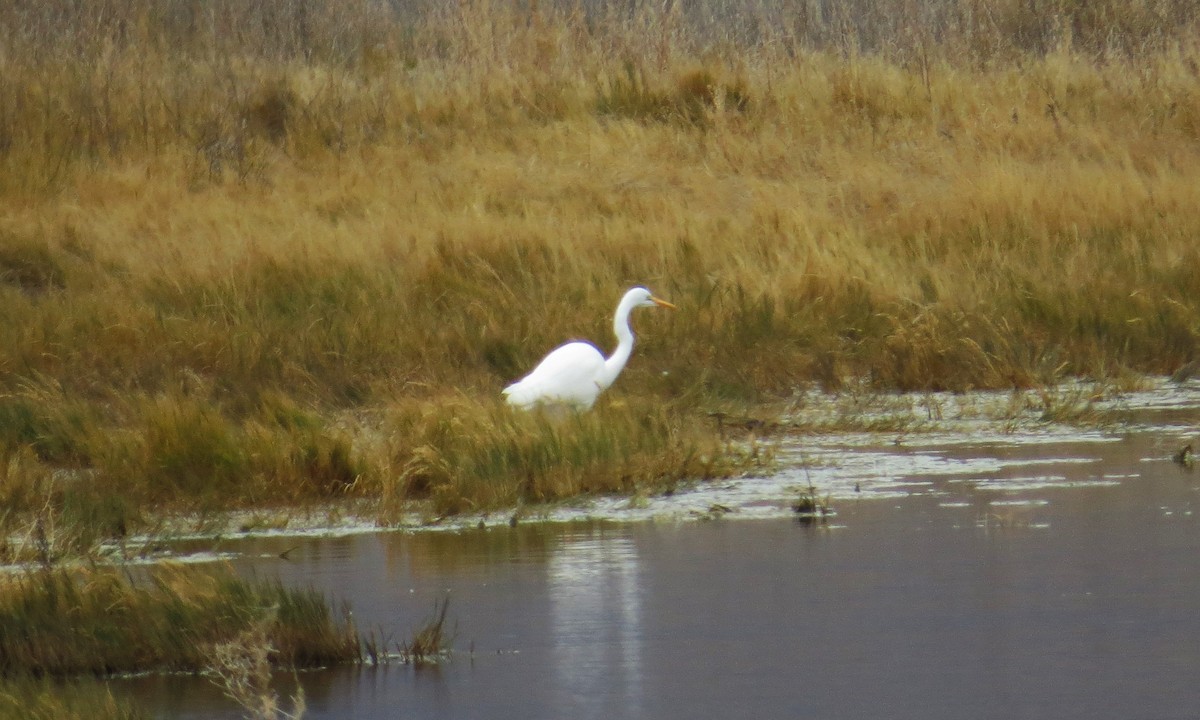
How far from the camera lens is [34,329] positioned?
413 inches

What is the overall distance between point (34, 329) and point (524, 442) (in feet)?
12.9

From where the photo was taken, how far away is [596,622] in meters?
5.81

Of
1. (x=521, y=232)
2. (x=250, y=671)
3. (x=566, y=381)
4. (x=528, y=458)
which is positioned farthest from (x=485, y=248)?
(x=250, y=671)

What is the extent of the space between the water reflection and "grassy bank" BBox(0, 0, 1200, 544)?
0.97 meters

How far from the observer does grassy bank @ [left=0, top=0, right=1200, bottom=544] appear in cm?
809

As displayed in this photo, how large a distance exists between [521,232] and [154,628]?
6.98m

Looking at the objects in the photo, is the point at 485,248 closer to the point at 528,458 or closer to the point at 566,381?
the point at 566,381

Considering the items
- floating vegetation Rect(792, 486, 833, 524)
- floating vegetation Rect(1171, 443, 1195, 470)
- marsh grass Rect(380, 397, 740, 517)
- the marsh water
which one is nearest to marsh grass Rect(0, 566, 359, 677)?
the marsh water

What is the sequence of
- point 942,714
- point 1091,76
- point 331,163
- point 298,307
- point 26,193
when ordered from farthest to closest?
point 1091,76 → point 331,163 → point 26,193 → point 298,307 → point 942,714

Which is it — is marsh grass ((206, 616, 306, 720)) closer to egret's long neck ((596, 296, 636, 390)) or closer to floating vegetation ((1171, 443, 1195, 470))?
egret's long neck ((596, 296, 636, 390))

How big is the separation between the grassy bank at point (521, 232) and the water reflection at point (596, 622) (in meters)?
0.97

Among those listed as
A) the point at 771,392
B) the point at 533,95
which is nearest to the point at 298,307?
the point at 771,392

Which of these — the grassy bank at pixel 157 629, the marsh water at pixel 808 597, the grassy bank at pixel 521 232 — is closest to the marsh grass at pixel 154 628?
the grassy bank at pixel 157 629

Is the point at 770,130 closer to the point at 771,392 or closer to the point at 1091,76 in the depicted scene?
the point at 1091,76
